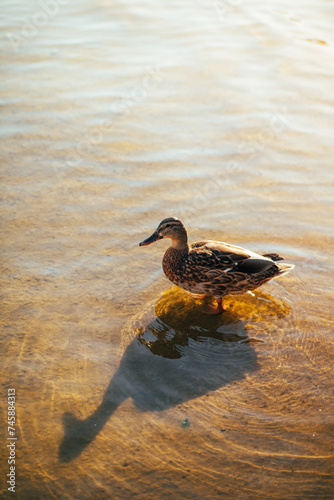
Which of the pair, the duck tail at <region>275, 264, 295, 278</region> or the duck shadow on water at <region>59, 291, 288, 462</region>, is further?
the duck tail at <region>275, 264, 295, 278</region>

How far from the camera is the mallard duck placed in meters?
4.85

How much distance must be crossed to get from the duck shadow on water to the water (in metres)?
0.02

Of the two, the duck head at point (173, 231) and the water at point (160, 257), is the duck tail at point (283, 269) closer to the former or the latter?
the water at point (160, 257)

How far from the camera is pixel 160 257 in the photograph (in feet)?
18.7

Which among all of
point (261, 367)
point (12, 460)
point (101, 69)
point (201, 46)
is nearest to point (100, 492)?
point (12, 460)

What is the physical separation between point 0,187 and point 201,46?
575cm

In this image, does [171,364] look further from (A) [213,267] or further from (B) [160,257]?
(B) [160,257]

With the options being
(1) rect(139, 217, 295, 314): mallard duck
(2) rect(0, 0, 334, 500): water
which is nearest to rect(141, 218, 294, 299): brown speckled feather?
(1) rect(139, 217, 295, 314): mallard duck

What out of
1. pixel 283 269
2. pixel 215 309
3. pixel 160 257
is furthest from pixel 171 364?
pixel 160 257

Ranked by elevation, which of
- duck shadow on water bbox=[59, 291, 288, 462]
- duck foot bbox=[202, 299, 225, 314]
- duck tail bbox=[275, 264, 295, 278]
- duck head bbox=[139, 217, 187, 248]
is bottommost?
duck shadow on water bbox=[59, 291, 288, 462]

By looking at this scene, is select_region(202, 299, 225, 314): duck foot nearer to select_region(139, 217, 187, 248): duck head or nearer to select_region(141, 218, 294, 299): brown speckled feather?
select_region(141, 218, 294, 299): brown speckled feather

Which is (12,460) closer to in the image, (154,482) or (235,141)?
(154,482)

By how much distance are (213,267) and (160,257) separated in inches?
39.0

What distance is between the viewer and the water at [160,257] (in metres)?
3.63
